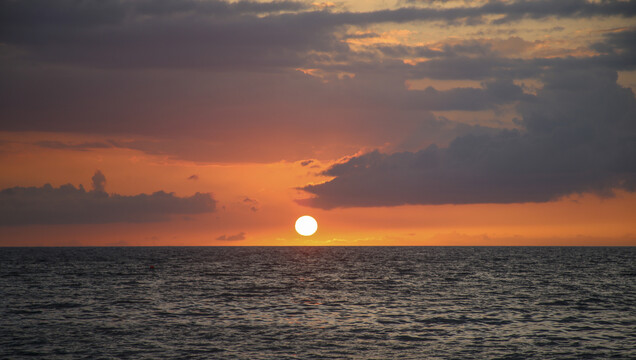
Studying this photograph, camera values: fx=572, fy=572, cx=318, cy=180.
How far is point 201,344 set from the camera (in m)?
38.8

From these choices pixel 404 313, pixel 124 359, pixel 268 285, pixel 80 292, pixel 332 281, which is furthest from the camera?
pixel 332 281

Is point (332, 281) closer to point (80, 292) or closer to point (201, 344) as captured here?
point (80, 292)

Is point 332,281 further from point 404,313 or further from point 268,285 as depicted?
point 404,313

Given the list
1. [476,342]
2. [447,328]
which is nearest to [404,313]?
[447,328]

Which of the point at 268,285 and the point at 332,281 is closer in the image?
the point at 268,285

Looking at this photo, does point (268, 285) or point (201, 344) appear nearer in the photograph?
point (201, 344)

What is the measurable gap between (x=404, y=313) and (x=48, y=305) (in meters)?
35.6

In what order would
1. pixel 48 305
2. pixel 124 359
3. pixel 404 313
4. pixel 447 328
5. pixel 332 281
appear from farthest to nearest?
pixel 332 281 → pixel 48 305 → pixel 404 313 → pixel 447 328 → pixel 124 359

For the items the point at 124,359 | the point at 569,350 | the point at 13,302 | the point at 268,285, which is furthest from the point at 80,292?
the point at 569,350

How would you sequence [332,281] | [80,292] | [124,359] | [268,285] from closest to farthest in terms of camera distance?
[124,359] < [80,292] < [268,285] < [332,281]

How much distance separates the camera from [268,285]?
80562 millimetres

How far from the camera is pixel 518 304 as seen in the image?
2347 inches

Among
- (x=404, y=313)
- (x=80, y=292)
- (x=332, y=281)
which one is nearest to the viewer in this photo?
(x=404, y=313)

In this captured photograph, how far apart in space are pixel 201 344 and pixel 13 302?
31737mm
